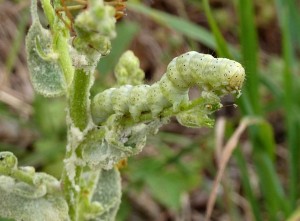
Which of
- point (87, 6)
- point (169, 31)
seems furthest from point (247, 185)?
point (169, 31)

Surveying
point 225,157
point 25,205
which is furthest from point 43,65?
point 225,157

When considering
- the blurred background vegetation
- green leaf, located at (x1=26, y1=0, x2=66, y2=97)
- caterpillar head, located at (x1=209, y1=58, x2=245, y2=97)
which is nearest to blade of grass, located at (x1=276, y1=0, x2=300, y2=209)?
the blurred background vegetation

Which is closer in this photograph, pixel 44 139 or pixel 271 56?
pixel 44 139

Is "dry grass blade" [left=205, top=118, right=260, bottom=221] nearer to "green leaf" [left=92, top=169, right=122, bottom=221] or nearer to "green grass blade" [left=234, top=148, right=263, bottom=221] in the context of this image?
"green grass blade" [left=234, top=148, right=263, bottom=221]

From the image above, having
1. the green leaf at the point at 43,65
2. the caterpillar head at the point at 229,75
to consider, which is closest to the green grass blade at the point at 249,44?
the green leaf at the point at 43,65

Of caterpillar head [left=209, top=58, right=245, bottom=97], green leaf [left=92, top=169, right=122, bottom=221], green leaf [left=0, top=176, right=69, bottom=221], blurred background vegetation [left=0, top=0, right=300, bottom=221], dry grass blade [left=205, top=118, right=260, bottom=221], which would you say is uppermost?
caterpillar head [left=209, top=58, right=245, bottom=97]

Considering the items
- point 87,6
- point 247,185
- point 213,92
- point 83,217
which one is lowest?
point 247,185

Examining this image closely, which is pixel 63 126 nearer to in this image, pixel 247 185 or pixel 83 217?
pixel 247 185

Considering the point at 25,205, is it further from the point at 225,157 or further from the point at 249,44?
the point at 249,44
